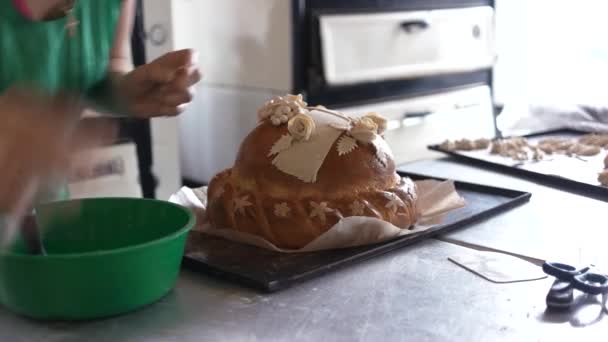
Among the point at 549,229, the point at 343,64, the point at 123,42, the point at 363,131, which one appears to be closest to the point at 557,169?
the point at 549,229

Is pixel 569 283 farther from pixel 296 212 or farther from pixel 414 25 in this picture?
pixel 414 25

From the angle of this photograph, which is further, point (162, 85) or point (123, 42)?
point (123, 42)

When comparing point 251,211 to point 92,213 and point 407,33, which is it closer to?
point 92,213

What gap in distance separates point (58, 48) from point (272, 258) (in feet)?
1.54

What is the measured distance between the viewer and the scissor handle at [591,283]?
2.29 ft

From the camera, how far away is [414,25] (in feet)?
6.95

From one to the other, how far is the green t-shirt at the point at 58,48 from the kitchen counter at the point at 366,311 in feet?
0.97

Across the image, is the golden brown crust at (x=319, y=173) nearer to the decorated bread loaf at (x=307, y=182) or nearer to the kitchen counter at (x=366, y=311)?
the decorated bread loaf at (x=307, y=182)

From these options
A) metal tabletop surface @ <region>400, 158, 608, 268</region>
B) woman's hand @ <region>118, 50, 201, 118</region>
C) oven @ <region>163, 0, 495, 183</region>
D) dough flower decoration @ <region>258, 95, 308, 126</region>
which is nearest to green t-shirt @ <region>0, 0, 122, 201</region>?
woman's hand @ <region>118, 50, 201, 118</region>

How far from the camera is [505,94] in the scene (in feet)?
8.30

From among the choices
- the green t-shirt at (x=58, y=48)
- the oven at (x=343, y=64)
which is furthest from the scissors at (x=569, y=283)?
the oven at (x=343, y=64)

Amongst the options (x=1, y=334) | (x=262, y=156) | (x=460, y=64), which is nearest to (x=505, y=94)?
(x=460, y=64)

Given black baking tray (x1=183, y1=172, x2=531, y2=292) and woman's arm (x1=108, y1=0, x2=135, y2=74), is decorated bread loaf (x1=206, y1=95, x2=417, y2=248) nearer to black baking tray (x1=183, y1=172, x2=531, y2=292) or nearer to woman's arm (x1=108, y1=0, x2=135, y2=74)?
black baking tray (x1=183, y1=172, x2=531, y2=292)

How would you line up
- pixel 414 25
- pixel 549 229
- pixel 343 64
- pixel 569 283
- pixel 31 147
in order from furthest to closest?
pixel 414 25
pixel 343 64
pixel 549 229
pixel 569 283
pixel 31 147
